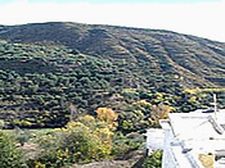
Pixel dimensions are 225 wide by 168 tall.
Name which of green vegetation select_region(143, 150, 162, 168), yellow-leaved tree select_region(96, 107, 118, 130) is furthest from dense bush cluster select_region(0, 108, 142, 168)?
yellow-leaved tree select_region(96, 107, 118, 130)

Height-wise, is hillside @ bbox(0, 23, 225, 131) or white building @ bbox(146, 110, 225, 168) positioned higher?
white building @ bbox(146, 110, 225, 168)

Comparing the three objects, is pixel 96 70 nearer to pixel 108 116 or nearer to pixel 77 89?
pixel 77 89

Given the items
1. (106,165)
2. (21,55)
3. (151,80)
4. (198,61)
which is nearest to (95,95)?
(151,80)

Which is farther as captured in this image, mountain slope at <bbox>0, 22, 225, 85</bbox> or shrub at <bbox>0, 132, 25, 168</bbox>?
mountain slope at <bbox>0, 22, 225, 85</bbox>

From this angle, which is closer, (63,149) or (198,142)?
(198,142)

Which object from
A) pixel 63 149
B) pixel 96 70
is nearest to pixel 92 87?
pixel 96 70

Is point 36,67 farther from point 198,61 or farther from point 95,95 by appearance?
point 198,61

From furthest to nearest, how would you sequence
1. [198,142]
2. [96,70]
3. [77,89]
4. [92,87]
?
[96,70]
[92,87]
[77,89]
[198,142]

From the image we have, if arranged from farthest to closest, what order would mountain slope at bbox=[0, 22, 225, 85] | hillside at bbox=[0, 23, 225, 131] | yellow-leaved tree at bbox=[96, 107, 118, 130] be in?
mountain slope at bbox=[0, 22, 225, 85]
hillside at bbox=[0, 23, 225, 131]
yellow-leaved tree at bbox=[96, 107, 118, 130]

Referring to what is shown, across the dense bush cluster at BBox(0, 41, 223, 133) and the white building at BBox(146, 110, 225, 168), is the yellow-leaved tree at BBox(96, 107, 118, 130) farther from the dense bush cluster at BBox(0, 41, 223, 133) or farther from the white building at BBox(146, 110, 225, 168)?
the white building at BBox(146, 110, 225, 168)

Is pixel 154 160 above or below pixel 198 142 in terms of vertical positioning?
below
